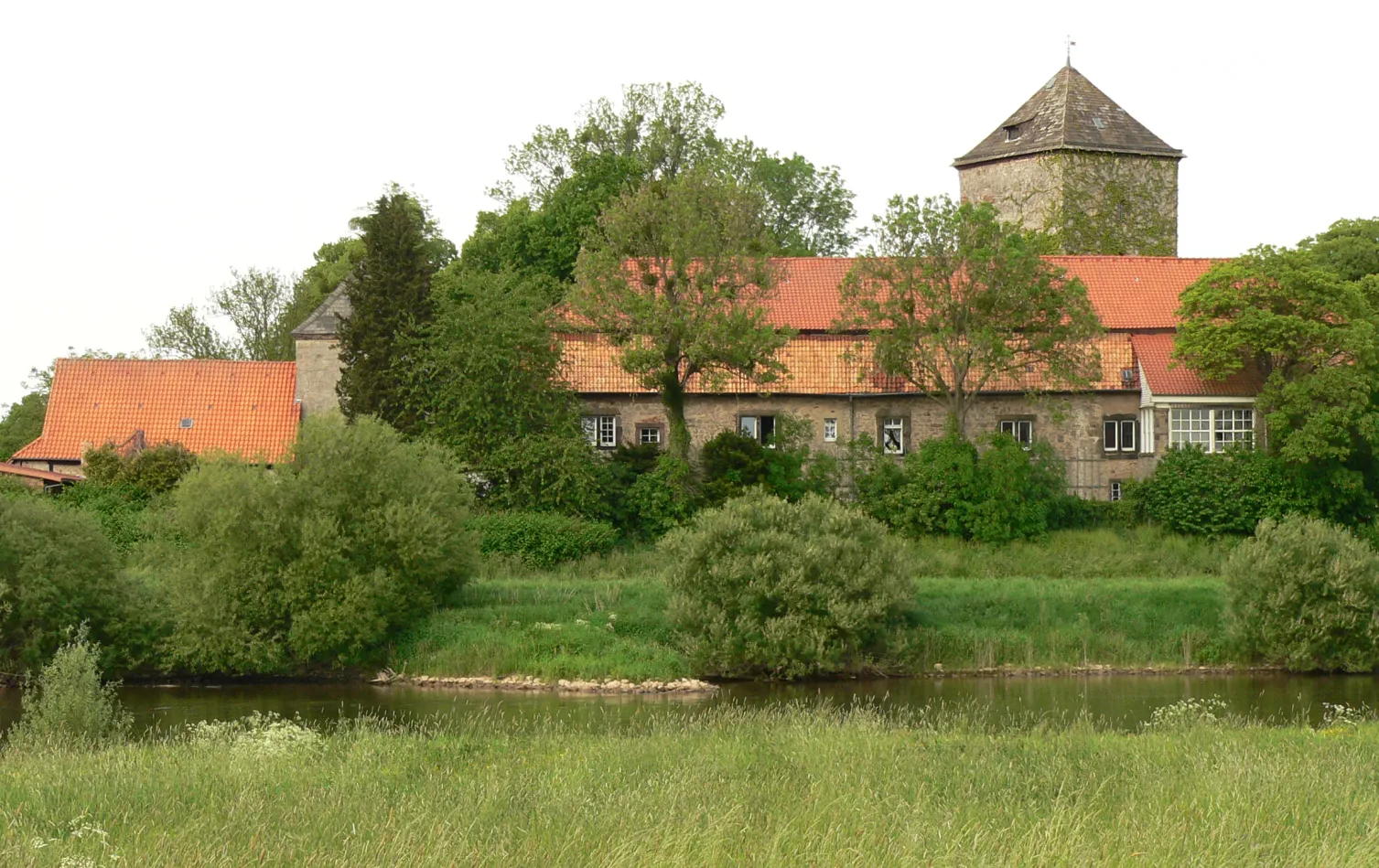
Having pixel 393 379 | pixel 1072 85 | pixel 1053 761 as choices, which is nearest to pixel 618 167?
pixel 393 379

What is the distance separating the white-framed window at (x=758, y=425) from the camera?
4597cm

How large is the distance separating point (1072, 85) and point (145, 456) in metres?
38.8

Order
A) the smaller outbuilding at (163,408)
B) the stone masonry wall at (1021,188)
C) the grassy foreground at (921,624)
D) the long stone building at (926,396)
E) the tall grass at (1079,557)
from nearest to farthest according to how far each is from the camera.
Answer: the grassy foreground at (921,624) < the tall grass at (1079,557) < the long stone building at (926,396) < the smaller outbuilding at (163,408) < the stone masonry wall at (1021,188)

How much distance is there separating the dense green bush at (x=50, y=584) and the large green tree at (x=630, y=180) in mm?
21603

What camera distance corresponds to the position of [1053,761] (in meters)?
12.9

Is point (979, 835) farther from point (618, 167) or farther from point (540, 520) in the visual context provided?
point (618, 167)

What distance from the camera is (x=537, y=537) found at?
125ft

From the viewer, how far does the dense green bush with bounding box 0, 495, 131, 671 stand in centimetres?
2919

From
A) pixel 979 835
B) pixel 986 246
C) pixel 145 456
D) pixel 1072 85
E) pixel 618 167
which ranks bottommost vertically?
pixel 979 835

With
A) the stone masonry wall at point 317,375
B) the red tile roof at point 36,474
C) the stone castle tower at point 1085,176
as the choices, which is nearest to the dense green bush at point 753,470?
the stone masonry wall at point 317,375

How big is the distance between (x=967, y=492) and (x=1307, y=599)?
34.7 feet

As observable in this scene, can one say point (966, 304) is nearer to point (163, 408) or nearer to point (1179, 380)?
point (1179, 380)

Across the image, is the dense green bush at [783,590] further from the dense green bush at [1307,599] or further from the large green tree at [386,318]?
the large green tree at [386,318]

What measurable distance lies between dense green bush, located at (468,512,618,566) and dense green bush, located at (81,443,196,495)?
343 inches
